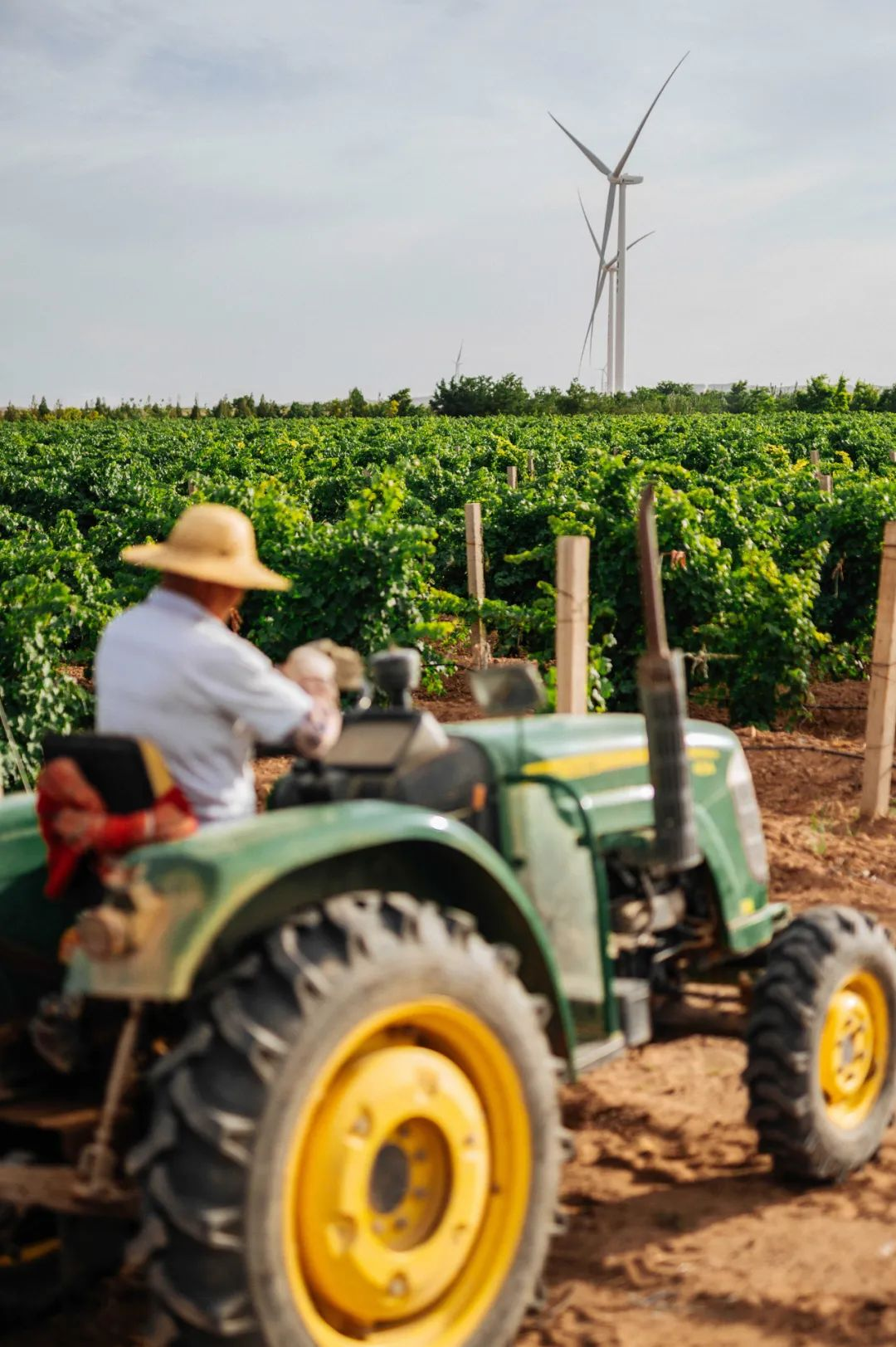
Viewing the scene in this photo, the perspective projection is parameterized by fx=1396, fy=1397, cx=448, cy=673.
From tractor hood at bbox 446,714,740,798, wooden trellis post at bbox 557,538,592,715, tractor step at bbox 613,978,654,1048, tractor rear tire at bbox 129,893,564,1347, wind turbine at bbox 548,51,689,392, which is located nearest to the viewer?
tractor rear tire at bbox 129,893,564,1347

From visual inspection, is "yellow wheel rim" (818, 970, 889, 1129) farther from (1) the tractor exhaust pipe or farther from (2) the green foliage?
(2) the green foliage

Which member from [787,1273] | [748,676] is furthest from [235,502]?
[787,1273]

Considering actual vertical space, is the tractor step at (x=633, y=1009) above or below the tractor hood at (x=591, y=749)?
below

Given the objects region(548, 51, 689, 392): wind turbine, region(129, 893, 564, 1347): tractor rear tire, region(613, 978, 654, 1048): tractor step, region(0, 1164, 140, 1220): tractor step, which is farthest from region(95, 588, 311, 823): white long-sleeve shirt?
region(548, 51, 689, 392): wind turbine

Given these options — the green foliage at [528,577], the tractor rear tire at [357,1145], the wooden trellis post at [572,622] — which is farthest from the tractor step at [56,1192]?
the green foliage at [528,577]

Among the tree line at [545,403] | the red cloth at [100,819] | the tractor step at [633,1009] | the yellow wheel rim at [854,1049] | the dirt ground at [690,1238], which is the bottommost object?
the dirt ground at [690,1238]

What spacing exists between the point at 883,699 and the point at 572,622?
7.34 feet

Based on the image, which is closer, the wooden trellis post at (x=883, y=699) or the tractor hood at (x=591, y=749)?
the tractor hood at (x=591, y=749)

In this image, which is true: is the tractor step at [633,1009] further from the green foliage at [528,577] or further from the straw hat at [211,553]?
the green foliage at [528,577]

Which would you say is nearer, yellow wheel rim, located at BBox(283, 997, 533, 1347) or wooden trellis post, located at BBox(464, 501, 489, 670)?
yellow wheel rim, located at BBox(283, 997, 533, 1347)

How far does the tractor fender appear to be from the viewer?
8.02 ft

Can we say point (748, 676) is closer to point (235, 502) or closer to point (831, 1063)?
point (235, 502)

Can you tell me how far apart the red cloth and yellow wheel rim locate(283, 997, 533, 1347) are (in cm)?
59

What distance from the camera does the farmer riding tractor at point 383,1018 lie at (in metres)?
2.42
